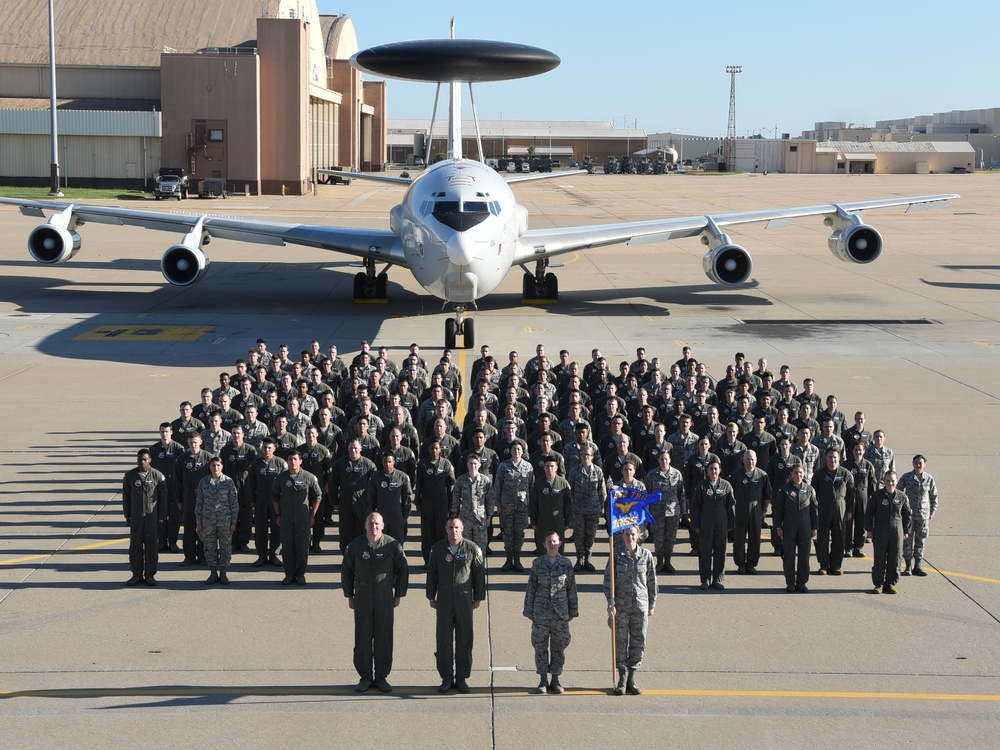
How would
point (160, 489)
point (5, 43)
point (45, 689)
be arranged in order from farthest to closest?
point (5, 43)
point (160, 489)
point (45, 689)

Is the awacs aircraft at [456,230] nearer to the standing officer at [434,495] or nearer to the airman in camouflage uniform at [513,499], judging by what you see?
the standing officer at [434,495]

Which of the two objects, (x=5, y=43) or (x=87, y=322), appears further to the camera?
(x=5, y=43)

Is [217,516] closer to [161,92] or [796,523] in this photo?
[796,523]

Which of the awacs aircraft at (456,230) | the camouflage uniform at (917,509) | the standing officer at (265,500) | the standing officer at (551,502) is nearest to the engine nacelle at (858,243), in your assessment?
the awacs aircraft at (456,230)

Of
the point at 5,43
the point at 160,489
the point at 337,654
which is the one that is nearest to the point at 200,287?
the point at 160,489

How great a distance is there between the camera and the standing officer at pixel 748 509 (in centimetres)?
1193

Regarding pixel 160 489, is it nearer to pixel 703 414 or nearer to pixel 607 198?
pixel 703 414

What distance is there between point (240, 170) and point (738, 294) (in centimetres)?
4895

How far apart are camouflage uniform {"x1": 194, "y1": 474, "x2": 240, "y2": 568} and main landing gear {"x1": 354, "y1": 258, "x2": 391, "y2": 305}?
1890cm

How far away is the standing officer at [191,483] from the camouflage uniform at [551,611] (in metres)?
4.51

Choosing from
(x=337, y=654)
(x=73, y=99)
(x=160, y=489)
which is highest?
(x=73, y=99)

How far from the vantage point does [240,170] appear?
7475 cm

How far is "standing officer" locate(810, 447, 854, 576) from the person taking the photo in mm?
11883

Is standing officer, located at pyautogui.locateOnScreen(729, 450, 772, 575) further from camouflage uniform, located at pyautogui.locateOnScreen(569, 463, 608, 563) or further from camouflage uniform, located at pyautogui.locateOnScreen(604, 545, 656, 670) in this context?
camouflage uniform, located at pyautogui.locateOnScreen(604, 545, 656, 670)
